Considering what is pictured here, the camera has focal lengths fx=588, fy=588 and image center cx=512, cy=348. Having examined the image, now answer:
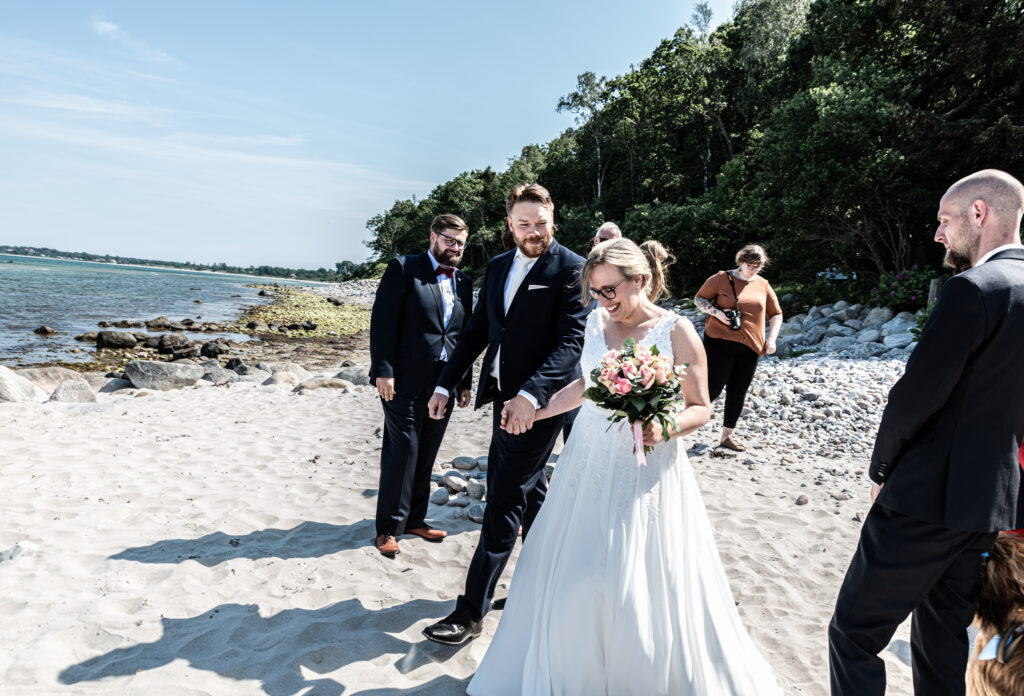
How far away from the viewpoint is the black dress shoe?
3340 millimetres

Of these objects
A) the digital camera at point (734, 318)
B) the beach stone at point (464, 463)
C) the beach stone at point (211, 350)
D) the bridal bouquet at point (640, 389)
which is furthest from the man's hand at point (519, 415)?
the beach stone at point (211, 350)

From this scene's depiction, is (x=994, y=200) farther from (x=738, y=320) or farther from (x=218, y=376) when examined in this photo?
(x=218, y=376)

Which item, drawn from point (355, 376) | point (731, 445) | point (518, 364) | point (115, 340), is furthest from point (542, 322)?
point (115, 340)

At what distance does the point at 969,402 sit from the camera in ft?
7.09

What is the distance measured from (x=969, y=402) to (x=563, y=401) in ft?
5.74

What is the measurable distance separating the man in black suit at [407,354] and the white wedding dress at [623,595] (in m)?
1.88

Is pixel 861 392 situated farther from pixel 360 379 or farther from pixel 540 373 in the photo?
pixel 360 379

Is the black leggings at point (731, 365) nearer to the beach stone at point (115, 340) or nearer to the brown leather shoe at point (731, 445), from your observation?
the brown leather shoe at point (731, 445)

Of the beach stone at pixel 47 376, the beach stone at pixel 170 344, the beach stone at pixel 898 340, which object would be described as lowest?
the beach stone at pixel 47 376

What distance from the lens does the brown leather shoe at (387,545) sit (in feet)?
14.8

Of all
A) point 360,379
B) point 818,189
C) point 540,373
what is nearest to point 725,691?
point 540,373

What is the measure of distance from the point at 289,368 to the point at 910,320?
15.1 metres

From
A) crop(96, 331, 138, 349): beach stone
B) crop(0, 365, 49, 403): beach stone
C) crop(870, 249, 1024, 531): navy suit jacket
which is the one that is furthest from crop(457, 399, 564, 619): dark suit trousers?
crop(96, 331, 138, 349): beach stone

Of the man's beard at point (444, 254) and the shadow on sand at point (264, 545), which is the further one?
the man's beard at point (444, 254)
